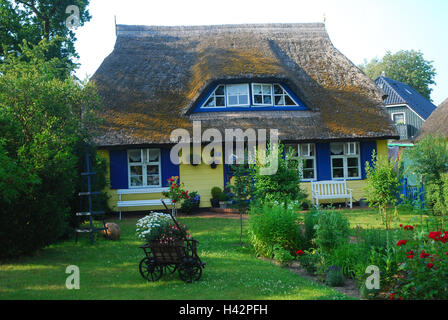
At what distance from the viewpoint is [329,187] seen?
1711 cm

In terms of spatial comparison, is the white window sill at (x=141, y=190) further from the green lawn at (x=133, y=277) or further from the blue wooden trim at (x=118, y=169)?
the green lawn at (x=133, y=277)

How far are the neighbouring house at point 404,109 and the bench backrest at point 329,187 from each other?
70.5ft

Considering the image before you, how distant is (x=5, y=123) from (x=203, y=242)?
5.18 meters

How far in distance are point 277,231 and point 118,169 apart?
31.3ft

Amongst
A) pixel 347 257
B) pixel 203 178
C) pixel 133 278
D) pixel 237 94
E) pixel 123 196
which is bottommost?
pixel 133 278

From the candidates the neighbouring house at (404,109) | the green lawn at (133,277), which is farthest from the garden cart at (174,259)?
the neighbouring house at (404,109)

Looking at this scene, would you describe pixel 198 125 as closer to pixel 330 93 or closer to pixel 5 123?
pixel 330 93

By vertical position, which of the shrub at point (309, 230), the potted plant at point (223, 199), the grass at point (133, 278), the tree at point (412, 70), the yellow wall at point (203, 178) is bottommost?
the grass at point (133, 278)


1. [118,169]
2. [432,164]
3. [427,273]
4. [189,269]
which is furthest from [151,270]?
[118,169]

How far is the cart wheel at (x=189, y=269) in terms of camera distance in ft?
22.8

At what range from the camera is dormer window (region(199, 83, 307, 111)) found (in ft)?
58.7

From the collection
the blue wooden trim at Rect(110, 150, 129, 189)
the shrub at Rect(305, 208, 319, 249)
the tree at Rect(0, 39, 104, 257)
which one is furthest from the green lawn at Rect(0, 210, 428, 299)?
the blue wooden trim at Rect(110, 150, 129, 189)

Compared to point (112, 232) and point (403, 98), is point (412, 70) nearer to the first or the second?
point (403, 98)
